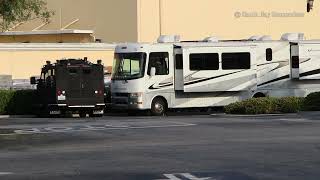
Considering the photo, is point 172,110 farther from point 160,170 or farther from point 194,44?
point 160,170

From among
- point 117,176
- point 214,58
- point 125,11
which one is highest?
point 125,11

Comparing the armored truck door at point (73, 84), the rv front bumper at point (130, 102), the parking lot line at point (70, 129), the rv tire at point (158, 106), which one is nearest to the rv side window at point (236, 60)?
the rv tire at point (158, 106)

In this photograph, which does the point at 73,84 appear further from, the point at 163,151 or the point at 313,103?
the point at 163,151

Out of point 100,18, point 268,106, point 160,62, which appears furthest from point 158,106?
point 100,18

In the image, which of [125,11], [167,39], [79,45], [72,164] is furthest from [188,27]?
[72,164]

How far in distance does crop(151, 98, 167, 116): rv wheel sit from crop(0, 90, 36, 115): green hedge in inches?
222

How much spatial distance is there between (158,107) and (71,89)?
387cm

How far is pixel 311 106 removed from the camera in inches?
1162

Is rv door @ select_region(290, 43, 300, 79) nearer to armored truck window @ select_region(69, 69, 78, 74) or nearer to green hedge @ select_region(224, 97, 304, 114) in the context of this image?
green hedge @ select_region(224, 97, 304, 114)

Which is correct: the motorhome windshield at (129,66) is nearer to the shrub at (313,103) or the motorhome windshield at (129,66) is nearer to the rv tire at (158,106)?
the rv tire at (158,106)

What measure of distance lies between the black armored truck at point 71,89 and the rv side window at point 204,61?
4.05 metres

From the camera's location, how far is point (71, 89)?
101 feet

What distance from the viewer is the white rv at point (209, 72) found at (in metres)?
30.9

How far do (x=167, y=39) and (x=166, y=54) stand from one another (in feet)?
5.29
